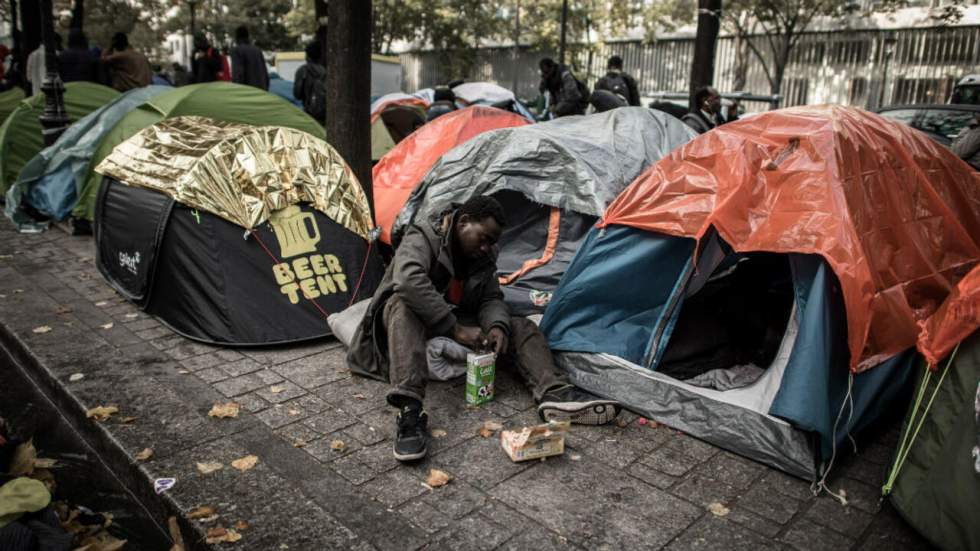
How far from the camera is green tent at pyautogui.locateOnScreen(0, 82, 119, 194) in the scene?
364 inches

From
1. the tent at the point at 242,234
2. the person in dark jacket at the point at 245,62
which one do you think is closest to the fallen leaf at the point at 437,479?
the tent at the point at 242,234

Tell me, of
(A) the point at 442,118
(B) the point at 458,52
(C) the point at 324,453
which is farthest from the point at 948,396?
(B) the point at 458,52

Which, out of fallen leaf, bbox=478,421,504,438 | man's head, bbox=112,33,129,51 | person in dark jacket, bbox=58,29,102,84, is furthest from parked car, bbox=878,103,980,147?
person in dark jacket, bbox=58,29,102,84

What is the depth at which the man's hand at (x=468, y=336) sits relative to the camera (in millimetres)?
4141

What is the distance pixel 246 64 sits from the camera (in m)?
10.4

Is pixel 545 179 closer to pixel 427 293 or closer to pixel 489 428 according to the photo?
pixel 427 293

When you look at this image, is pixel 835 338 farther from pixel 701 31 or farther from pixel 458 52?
pixel 458 52

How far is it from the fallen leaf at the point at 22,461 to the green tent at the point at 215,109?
403 cm

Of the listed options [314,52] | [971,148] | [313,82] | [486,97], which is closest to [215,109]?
[313,82]

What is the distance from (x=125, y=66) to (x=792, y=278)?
1047 cm

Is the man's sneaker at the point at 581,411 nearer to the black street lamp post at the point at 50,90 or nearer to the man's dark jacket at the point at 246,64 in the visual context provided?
the black street lamp post at the point at 50,90

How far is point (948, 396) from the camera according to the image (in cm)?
309

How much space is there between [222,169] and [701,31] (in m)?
7.48

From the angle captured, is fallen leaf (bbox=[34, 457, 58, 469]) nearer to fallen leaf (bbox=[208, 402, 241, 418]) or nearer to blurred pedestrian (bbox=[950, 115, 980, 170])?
fallen leaf (bbox=[208, 402, 241, 418])
